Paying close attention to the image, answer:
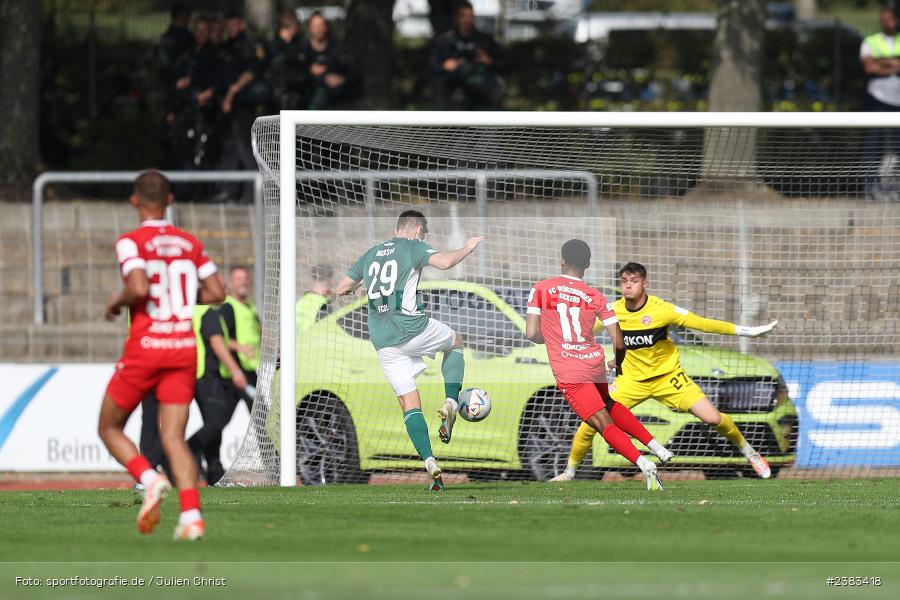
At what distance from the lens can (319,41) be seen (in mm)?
18500

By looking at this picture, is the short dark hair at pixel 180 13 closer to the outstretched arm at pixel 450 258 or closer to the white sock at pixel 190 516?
the outstretched arm at pixel 450 258

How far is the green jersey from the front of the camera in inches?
448

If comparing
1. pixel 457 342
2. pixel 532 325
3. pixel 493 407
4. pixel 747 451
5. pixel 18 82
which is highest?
pixel 18 82

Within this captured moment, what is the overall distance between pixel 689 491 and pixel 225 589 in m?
5.46

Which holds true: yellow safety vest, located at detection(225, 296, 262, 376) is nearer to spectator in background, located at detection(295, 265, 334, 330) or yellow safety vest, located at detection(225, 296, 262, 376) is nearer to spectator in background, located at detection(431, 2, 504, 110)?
spectator in background, located at detection(295, 265, 334, 330)

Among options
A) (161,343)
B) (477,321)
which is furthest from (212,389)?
(161,343)

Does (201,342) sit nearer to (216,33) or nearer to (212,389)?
(212,389)

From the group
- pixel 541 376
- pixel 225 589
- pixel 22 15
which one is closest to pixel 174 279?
pixel 225 589

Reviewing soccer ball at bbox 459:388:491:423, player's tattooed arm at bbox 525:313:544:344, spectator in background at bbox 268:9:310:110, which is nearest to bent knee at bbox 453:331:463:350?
soccer ball at bbox 459:388:491:423

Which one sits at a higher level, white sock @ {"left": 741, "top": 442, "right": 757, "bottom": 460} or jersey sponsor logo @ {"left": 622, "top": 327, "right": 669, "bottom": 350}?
jersey sponsor logo @ {"left": 622, "top": 327, "right": 669, "bottom": 350}

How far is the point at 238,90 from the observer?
18.7 meters

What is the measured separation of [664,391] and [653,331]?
493 mm

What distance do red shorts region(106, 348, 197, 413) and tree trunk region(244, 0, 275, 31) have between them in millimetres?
17861

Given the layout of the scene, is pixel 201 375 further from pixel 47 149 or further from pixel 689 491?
pixel 47 149
